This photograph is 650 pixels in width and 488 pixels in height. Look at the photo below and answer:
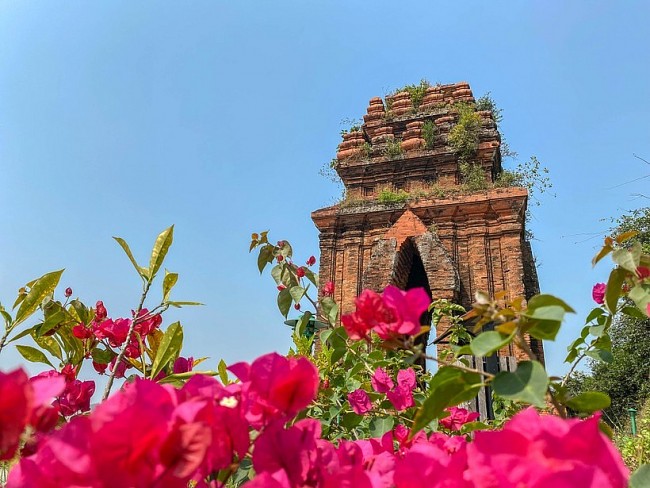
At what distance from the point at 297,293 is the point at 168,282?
0.61 m

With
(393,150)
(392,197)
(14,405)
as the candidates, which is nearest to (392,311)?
(14,405)

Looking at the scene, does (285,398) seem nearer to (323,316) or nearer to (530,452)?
(530,452)

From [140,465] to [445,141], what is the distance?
34.8 ft

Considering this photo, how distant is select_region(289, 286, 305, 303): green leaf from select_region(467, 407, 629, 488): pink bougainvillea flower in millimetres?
1508

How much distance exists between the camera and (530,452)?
0.51 meters

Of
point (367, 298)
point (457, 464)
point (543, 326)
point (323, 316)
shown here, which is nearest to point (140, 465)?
point (457, 464)

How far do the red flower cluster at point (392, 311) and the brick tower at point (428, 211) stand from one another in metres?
6.71

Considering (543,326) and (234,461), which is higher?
(543,326)

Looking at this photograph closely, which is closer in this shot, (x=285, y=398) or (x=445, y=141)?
(x=285, y=398)

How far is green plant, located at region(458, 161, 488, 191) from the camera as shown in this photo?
9328 millimetres

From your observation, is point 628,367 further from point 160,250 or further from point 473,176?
point 160,250

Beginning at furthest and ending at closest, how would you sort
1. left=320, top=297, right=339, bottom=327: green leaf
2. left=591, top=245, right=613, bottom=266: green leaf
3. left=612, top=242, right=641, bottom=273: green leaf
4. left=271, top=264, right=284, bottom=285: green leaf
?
left=271, top=264, right=284, bottom=285: green leaf
left=320, top=297, right=339, bottom=327: green leaf
left=591, top=245, right=613, bottom=266: green leaf
left=612, top=242, right=641, bottom=273: green leaf

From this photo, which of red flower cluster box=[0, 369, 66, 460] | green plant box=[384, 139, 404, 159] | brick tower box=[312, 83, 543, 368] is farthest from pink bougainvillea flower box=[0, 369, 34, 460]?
green plant box=[384, 139, 404, 159]

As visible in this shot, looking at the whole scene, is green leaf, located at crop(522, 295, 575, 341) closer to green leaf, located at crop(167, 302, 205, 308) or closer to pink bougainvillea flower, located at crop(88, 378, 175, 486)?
pink bougainvillea flower, located at crop(88, 378, 175, 486)
